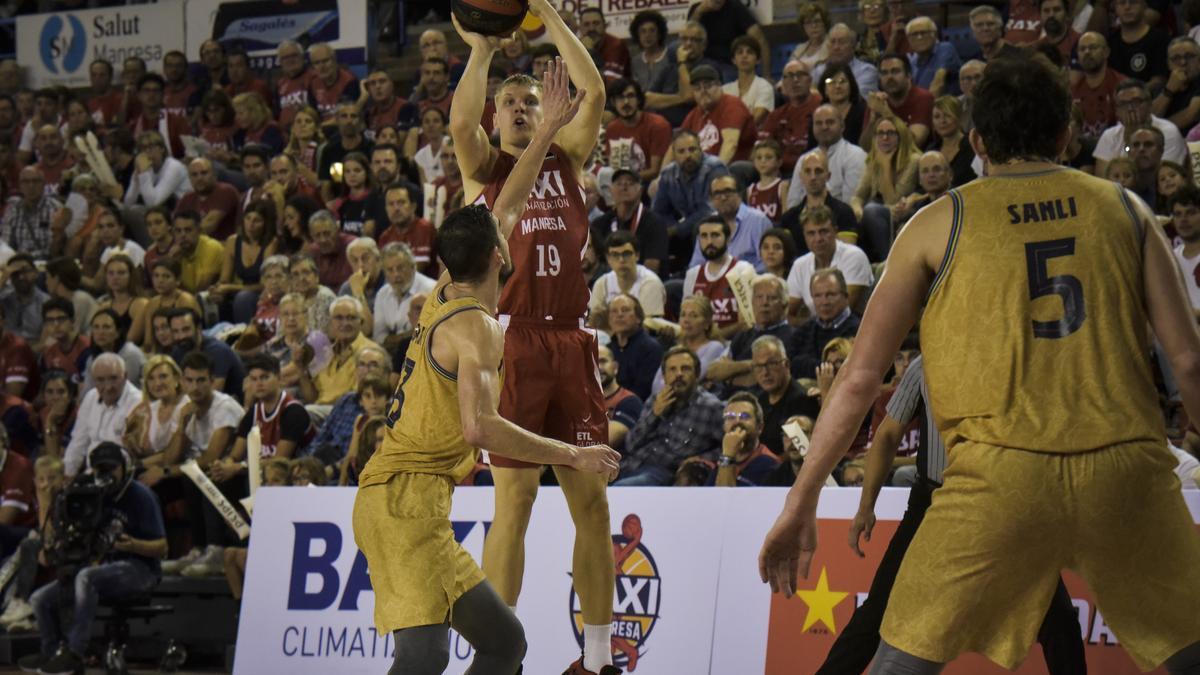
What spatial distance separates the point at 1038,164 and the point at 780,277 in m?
7.82

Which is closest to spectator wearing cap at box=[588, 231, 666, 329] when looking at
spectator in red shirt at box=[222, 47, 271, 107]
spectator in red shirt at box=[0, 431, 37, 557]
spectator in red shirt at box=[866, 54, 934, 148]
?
spectator in red shirt at box=[866, 54, 934, 148]

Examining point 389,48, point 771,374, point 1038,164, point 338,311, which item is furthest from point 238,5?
point 1038,164

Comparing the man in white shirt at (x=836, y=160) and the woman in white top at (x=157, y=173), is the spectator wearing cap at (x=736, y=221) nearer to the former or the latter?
the man in white shirt at (x=836, y=160)

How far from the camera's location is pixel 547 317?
21.6 feet

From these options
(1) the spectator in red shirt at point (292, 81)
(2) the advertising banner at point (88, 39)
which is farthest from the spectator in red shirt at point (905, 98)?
(2) the advertising banner at point (88, 39)

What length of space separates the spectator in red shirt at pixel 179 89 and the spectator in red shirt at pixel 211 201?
→ 93.3 inches

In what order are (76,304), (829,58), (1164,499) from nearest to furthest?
(1164,499) → (829,58) → (76,304)

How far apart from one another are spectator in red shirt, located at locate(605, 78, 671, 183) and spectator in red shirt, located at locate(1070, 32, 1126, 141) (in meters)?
3.67

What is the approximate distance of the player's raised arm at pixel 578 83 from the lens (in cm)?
638

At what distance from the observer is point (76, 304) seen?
15367 mm

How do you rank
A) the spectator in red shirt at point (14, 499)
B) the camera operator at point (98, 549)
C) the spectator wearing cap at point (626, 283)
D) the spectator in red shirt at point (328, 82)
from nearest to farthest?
the camera operator at point (98, 549), the spectator wearing cap at point (626, 283), the spectator in red shirt at point (14, 499), the spectator in red shirt at point (328, 82)

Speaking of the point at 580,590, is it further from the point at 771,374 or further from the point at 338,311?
the point at 338,311

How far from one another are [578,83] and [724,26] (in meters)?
9.13

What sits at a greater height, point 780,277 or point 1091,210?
point 1091,210
